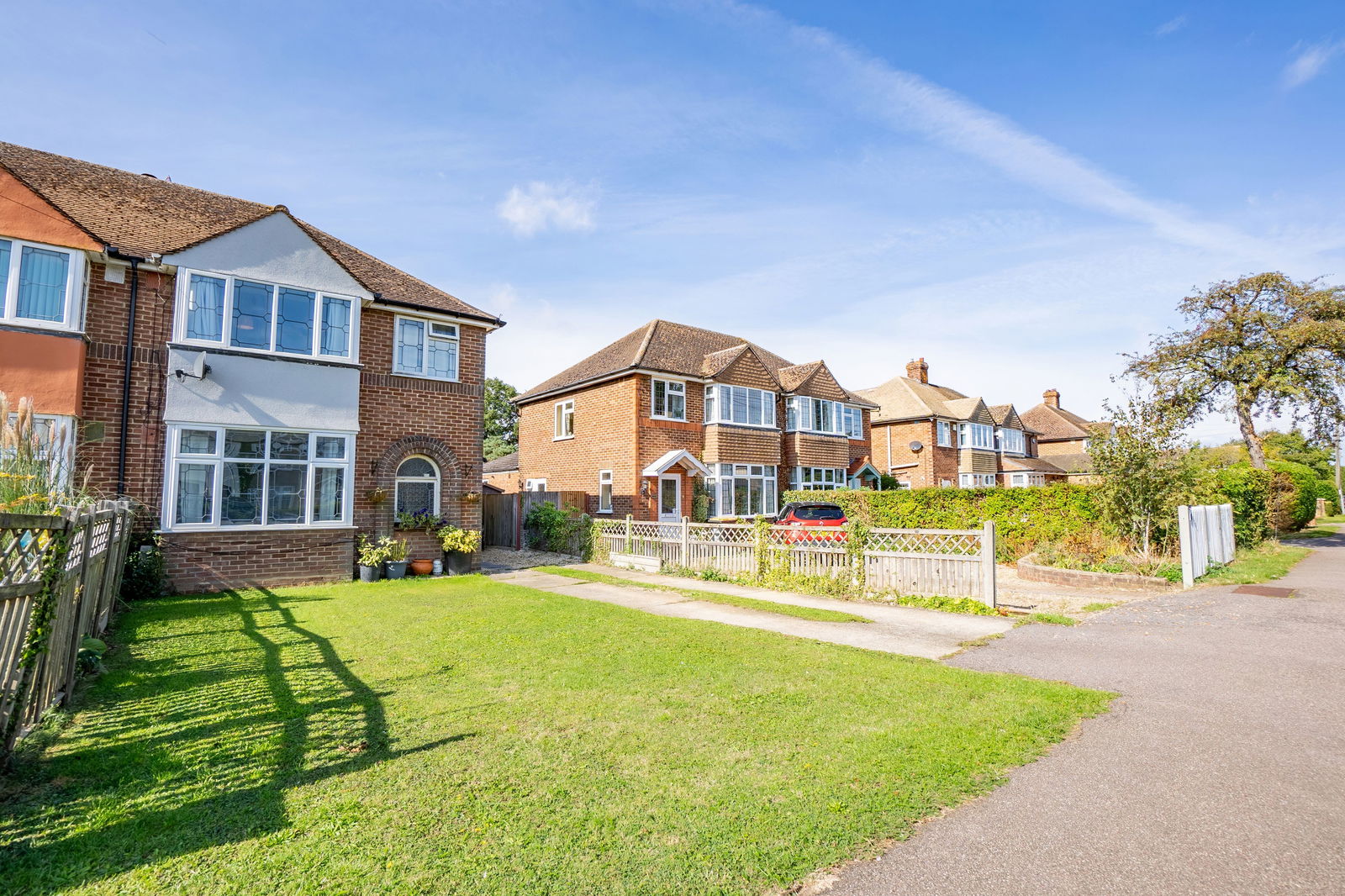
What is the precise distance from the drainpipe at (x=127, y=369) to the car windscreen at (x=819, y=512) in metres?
14.4

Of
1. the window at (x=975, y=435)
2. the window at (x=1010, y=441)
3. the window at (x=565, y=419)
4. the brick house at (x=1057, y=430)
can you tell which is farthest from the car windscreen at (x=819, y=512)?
the brick house at (x=1057, y=430)

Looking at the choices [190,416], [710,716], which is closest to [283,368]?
[190,416]

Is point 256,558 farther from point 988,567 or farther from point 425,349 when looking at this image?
point 988,567

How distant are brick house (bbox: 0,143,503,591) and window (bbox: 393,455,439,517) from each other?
4cm

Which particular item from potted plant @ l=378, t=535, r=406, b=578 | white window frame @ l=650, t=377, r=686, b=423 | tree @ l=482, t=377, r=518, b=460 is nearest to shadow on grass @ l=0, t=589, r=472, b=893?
potted plant @ l=378, t=535, r=406, b=578

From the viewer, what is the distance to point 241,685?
5.96 metres

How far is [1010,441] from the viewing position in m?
44.9

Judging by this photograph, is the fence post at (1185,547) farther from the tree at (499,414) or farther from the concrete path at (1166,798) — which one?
the tree at (499,414)

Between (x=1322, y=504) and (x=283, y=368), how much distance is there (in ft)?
197

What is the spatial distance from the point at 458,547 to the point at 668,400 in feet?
34.4

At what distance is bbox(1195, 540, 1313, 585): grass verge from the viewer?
519 inches

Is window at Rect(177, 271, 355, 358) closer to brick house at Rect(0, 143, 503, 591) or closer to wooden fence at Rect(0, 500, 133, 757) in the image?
brick house at Rect(0, 143, 503, 591)

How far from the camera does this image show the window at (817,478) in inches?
1065

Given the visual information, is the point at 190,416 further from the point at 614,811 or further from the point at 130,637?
the point at 614,811
